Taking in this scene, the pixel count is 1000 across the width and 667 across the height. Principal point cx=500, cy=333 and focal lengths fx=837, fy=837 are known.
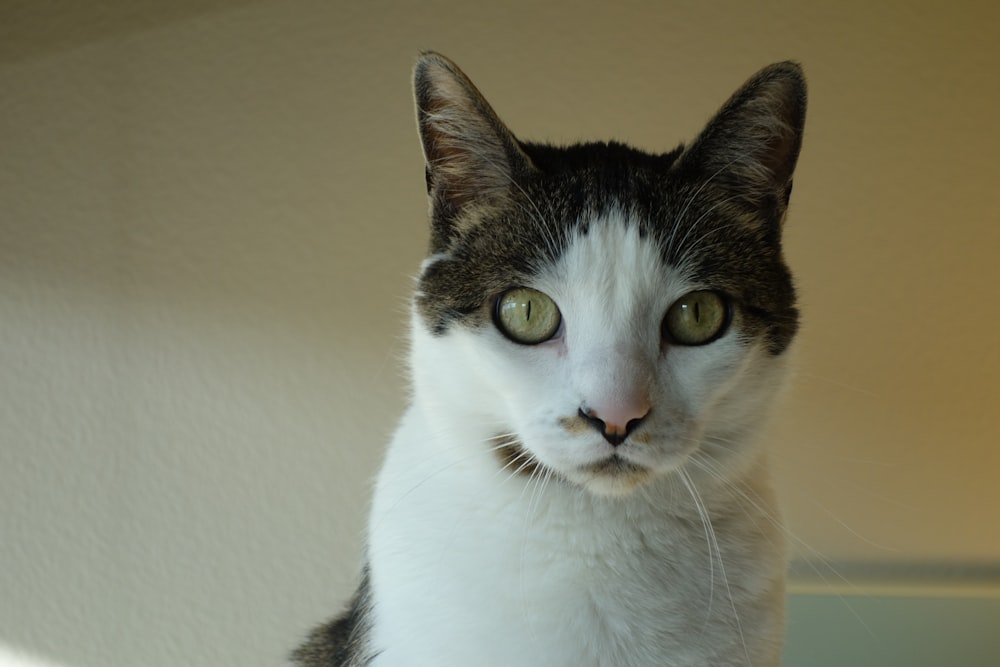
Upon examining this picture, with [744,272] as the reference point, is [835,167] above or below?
above

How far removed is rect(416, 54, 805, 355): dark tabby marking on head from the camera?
0.84 meters

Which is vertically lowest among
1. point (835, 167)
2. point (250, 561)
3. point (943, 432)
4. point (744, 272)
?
point (250, 561)

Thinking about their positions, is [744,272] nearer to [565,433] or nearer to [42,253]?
[565,433]

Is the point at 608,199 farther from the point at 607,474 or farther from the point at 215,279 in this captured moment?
the point at 215,279

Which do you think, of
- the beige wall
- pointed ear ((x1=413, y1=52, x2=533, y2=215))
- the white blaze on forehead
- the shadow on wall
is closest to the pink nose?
the white blaze on forehead

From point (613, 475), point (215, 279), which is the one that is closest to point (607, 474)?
point (613, 475)

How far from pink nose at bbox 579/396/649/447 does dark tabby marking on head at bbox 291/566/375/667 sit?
366 mm

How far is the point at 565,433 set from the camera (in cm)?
73

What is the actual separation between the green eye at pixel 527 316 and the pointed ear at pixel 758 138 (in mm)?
232

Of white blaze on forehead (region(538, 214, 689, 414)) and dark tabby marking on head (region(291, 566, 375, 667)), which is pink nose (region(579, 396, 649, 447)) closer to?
white blaze on forehead (region(538, 214, 689, 414))

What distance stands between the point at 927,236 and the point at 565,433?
126 centimetres

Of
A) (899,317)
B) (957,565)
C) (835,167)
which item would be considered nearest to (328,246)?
(835,167)

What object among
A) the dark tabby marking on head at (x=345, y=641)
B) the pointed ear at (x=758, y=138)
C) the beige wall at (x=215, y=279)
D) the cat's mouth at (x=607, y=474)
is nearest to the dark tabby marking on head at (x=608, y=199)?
the pointed ear at (x=758, y=138)

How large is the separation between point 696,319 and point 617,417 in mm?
175
